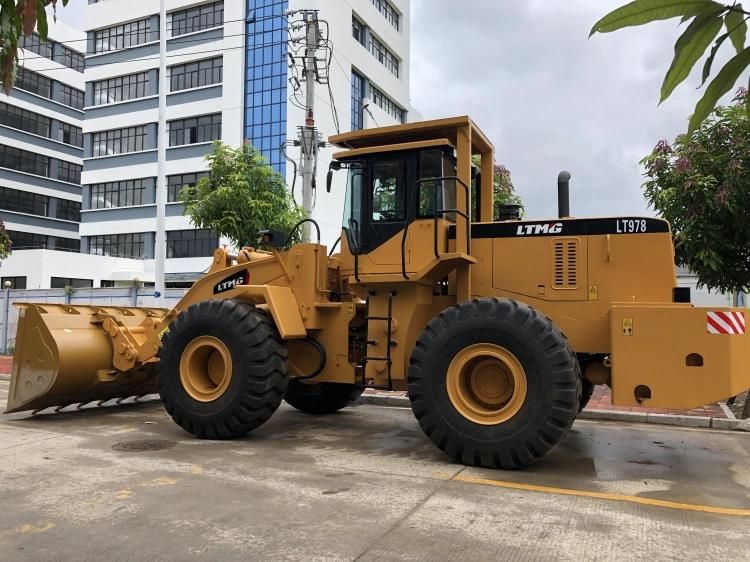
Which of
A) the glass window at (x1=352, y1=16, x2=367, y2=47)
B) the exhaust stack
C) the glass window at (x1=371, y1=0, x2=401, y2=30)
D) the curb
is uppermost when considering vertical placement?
the glass window at (x1=371, y1=0, x2=401, y2=30)

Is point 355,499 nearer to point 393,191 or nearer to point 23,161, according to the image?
point 393,191

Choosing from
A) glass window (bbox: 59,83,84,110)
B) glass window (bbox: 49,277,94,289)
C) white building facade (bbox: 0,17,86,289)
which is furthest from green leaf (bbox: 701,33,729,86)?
glass window (bbox: 59,83,84,110)

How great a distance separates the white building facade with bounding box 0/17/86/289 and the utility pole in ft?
124

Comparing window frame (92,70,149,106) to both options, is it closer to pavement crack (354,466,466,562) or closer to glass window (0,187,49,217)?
glass window (0,187,49,217)

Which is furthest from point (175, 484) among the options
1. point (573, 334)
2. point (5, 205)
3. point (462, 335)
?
point (5, 205)

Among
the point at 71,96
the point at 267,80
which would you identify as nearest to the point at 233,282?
the point at 267,80

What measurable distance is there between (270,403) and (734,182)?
685 cm

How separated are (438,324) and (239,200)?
11391 millimetres

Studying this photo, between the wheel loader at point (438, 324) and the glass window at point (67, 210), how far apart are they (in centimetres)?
5064

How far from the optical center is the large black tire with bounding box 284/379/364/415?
9188mm

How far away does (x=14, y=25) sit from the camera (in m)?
1.82

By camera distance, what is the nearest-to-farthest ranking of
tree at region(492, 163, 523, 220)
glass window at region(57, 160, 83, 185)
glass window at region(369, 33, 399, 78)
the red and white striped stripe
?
the red and white striped stripe < tree at region(492, 163, 523, 220) < glass window at region(369, 33, 399, 78) < glass window at region(57, 160, 83, 185)

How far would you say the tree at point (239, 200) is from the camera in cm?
1662

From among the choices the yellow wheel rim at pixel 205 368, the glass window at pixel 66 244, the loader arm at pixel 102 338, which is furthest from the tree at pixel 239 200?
the glass window at pixel 66 244
